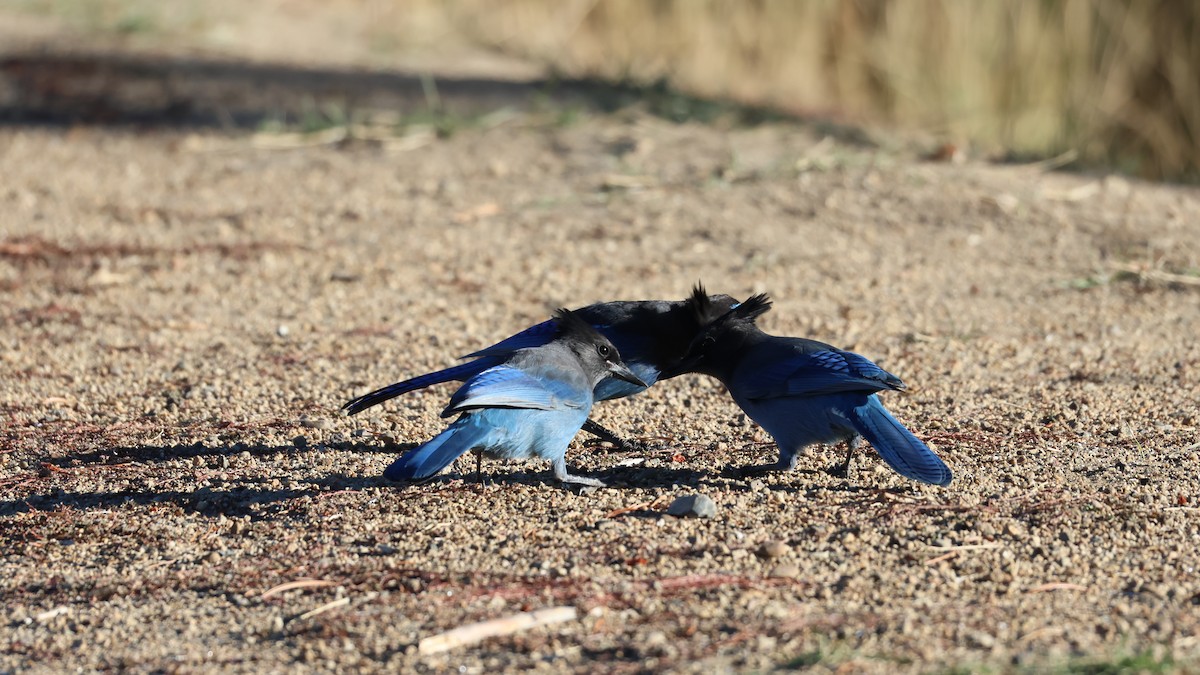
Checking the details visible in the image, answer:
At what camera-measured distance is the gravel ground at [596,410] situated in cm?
352

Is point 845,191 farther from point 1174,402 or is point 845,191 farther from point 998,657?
point 998,657

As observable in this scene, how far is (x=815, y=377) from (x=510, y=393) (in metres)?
1.00

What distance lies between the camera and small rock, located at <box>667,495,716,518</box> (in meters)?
4.18

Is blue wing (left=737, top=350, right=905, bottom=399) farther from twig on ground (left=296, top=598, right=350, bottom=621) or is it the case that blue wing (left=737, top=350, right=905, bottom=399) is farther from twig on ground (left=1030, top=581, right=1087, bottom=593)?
twig on ground (left=296, top=598, right=350, bottom=621)

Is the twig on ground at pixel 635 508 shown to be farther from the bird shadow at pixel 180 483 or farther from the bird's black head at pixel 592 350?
the bird shadow at pixel 180 483

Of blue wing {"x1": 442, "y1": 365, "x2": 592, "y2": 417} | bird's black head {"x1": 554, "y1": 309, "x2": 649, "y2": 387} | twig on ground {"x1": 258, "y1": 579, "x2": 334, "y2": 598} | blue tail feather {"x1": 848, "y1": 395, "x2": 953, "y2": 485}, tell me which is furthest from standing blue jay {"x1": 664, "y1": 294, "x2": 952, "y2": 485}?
twig on ground {"x1": 258, "y1": 579, "x2": 334, "y2": 598}

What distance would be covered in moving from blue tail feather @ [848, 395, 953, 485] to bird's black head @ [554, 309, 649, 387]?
895mm

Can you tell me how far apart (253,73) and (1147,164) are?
663 cm

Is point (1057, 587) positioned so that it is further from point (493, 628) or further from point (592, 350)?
point (592, 350)

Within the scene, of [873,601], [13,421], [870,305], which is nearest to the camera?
[873,601]

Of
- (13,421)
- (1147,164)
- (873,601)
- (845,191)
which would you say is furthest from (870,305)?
(1147,164)

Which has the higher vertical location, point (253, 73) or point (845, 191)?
point (253, 73)

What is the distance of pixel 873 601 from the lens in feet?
11.7

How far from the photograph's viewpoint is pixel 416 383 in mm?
4680
